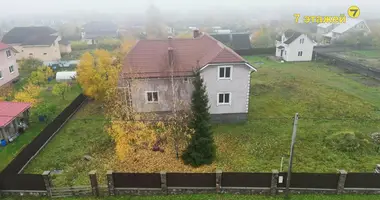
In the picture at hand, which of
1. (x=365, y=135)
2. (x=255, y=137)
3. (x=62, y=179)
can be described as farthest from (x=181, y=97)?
(x=365, y=135)

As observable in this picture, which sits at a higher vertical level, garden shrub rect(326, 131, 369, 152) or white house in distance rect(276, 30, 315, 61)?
white house in distance rect(276, 30, 315, 61)

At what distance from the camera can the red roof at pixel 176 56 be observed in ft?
75.1

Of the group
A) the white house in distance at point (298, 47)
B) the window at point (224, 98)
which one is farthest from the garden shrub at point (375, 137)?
the white house in distance at point (298, 47)

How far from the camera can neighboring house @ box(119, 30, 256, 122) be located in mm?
22984

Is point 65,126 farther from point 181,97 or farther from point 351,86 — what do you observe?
point 351,86

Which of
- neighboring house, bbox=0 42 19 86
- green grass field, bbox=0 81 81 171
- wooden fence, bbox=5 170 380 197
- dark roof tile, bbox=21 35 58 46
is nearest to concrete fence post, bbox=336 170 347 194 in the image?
wooden fence, bbox=5 170 380 197

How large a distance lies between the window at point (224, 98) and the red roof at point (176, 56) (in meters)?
3.11

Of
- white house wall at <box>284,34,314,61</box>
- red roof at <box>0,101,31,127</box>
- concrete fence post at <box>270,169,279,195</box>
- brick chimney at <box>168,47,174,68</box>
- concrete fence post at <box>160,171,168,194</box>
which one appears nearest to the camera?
concrete fence post at <box>270,169,279,195</box>

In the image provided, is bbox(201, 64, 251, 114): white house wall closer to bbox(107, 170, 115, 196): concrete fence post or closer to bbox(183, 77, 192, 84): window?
bbox(183, 77, 192, 84): window

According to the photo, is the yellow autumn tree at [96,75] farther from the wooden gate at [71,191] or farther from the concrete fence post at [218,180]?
the concrete fence post at [218,180]

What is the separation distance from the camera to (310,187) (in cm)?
1495

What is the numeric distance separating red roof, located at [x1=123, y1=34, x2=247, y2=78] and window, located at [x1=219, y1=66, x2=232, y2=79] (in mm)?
773

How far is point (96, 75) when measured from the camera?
27.9 m

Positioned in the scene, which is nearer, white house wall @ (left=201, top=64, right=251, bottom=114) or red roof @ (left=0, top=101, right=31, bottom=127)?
red roof @ (left=0, top=101, right=31, bottom=127)
